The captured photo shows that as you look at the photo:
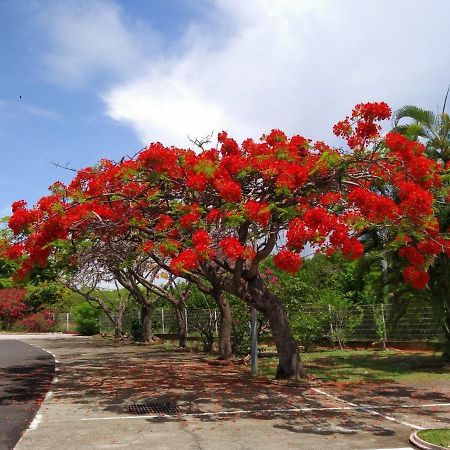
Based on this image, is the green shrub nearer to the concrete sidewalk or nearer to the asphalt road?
the asphalt road

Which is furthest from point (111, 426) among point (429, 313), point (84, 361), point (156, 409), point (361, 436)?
point (429, 313)

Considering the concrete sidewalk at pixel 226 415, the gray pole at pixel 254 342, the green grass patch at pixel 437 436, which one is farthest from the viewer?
→ the gray pole at pixel 254 342

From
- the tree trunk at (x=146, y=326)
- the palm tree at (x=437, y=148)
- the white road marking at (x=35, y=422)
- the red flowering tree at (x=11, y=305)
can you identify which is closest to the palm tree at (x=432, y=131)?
the palm tree at (x=437, y=148)

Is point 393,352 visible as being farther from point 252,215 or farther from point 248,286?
point 252,215

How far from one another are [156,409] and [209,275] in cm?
553

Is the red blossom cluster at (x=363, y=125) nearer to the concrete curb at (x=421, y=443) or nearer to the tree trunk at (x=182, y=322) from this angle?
the concrete curb at (x=421, y=443)

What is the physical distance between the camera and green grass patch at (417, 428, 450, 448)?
263 inches

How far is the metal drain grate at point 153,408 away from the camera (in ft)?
30.5

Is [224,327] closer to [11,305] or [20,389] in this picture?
[20,389]

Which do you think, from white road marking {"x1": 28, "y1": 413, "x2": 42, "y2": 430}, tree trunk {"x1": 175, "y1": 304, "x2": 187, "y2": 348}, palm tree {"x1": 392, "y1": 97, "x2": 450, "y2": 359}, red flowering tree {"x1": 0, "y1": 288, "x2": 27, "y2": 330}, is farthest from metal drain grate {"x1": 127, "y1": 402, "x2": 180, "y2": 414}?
red flowering tree {"x1": 0, "y1": 288, "x2": 27, "y2": 330}

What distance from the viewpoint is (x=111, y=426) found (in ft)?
27.0

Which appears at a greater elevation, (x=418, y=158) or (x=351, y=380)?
(x=418, y=158)

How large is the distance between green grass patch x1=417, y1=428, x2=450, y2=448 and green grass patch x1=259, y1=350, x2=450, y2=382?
598 centimetres

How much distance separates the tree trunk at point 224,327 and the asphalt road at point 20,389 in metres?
5.41
